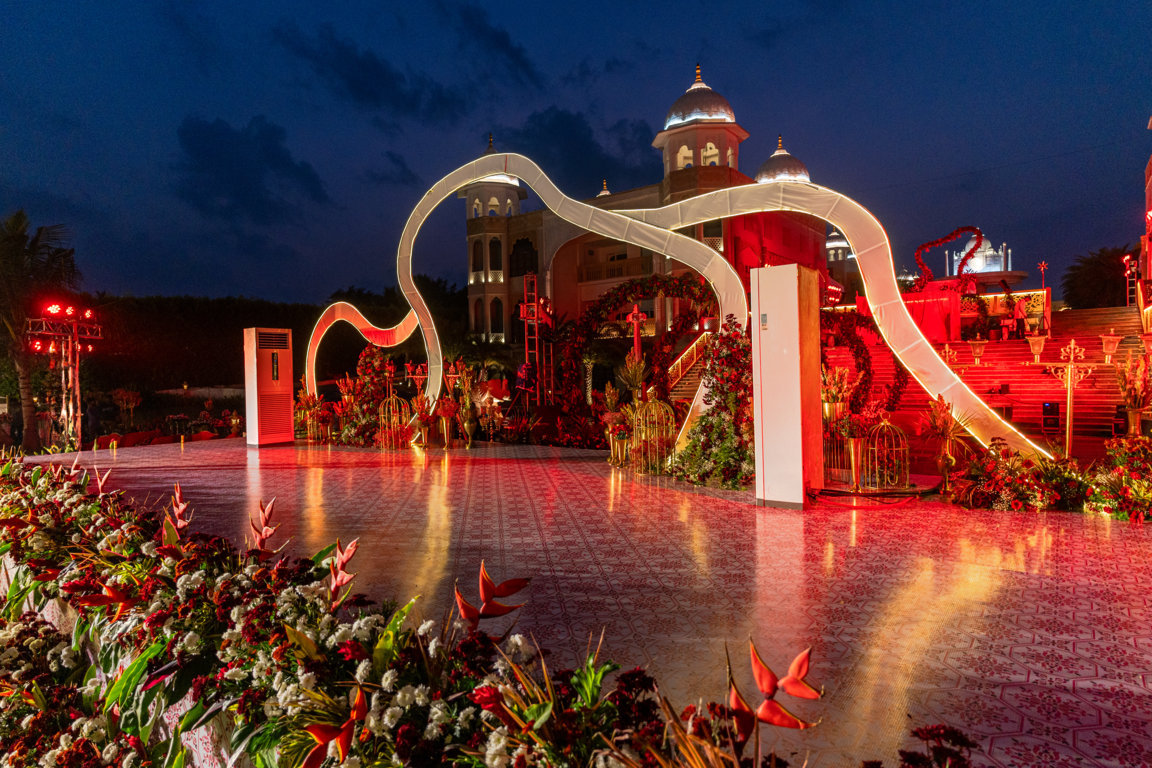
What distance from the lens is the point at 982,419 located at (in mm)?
7418

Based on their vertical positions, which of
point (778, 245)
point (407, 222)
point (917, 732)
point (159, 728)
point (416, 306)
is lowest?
point (159, 728)

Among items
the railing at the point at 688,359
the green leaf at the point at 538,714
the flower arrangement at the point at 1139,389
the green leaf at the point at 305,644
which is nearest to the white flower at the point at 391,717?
the green leaf at the point at 538,714

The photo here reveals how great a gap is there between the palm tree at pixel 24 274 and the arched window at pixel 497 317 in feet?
70.1

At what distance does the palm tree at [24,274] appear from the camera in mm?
13055

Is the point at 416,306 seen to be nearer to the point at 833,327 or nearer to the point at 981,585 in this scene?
the point at 833,327

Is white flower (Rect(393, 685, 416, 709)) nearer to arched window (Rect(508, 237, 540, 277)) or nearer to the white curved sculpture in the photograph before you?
the white curved sculpture

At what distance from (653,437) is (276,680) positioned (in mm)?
7370

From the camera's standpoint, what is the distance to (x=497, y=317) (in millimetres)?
34562

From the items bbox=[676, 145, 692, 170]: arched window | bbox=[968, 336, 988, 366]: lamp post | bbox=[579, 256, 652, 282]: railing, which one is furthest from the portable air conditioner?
bbox=[676, 145, 692, 170]: arched window

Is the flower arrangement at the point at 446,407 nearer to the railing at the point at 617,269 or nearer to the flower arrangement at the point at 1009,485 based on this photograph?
the flower arrangement at the point at 1009,485

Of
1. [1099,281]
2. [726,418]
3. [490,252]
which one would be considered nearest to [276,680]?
[726,418]

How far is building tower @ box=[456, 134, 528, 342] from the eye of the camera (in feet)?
110

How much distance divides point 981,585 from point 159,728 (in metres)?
4.46

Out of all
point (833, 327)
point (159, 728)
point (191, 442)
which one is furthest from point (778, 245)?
point (159, 728)
